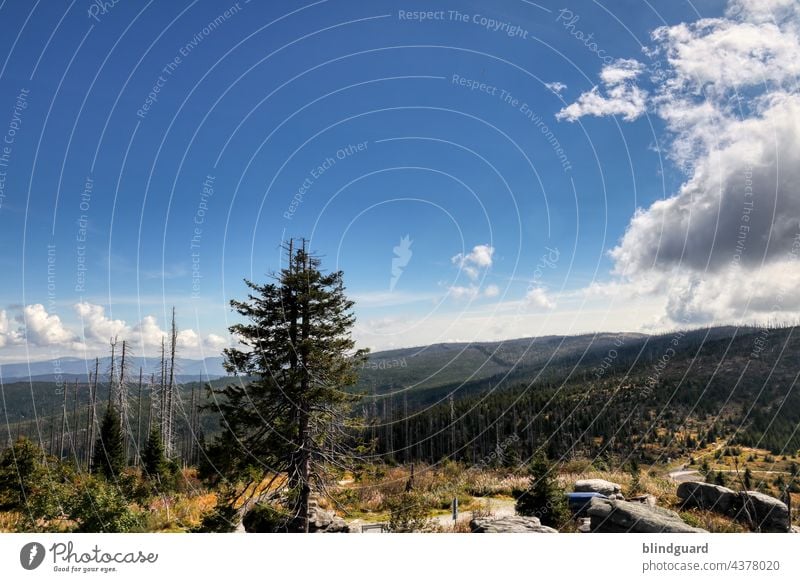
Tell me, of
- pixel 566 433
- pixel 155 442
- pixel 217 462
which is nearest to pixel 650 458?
pixel 566 433

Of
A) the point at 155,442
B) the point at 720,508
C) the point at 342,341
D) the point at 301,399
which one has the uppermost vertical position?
the point at 342,341

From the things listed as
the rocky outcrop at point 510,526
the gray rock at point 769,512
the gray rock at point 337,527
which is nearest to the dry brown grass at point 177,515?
the gray rock at point 337,527

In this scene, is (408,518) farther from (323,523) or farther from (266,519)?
(266,519)

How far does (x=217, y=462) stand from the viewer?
50.0 ft

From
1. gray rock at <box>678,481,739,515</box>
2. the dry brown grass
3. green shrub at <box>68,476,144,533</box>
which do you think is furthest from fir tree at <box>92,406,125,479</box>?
gray rock at <box>678,481,739,515</box>

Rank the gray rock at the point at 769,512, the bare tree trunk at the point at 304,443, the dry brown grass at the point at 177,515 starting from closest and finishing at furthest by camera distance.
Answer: the gray rock at the point at 769,512, the bare tree trunk at the point at 304,443, the dry brown grass at the point at 177,515

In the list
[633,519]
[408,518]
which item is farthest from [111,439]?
[633,519]

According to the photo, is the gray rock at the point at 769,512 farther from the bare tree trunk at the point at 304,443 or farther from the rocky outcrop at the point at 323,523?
the bare tree trunk at the point at 304,443

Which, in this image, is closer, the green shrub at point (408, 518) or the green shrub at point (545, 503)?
the green shrub at point (408, 518)

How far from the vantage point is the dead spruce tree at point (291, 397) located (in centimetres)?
1443
